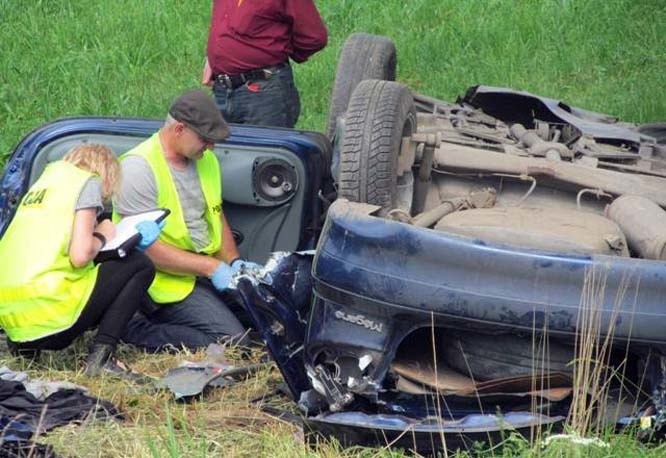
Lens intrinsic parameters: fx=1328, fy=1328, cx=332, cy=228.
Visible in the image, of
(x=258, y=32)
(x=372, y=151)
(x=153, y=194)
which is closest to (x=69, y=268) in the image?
(x=153, y=194)

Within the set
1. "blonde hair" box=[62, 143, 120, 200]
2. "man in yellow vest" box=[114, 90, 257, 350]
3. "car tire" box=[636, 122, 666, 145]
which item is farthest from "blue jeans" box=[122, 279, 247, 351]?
"car tire" box=[636, 122, 666, 145]

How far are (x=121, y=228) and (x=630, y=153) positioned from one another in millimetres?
2382

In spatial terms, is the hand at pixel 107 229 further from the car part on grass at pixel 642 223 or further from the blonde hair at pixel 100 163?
the car part on grass at pixel 642 223

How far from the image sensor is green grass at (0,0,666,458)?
9898 millimetres

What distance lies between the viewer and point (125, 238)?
5.52 meters

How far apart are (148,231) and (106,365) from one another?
580mm

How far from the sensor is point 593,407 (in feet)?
14.7

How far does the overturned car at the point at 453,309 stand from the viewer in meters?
4.33

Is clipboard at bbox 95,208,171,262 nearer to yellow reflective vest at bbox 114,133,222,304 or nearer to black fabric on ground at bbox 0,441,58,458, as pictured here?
yellow reflective vest at bbox 114,133,222,304

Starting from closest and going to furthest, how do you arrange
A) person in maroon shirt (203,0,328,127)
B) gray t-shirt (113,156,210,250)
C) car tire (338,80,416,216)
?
car tire (338,80,416,216)
gray t-shirt (113,156,210,250)
person in maroon shirt (203,0,328,127)

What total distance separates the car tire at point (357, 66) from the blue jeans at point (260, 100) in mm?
292

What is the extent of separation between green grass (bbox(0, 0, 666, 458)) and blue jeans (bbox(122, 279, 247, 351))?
9.57ft

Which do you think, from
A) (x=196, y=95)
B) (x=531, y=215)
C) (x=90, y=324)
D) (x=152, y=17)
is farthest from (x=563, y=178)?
(x=152, y=17)

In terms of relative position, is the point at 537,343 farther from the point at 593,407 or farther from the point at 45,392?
the point at 45,392
